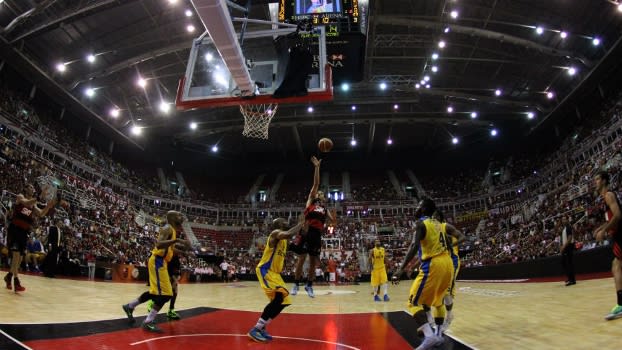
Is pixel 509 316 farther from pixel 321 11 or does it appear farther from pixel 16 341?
pixel 321 11

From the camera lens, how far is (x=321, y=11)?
9148 mm

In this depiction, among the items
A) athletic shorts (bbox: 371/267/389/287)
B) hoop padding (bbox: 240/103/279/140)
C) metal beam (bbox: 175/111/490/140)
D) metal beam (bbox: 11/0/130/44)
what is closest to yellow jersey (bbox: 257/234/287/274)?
athletic shorts (bbox: 371/267/389/287)

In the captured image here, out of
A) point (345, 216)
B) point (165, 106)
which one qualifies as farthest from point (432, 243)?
point (345, 216)

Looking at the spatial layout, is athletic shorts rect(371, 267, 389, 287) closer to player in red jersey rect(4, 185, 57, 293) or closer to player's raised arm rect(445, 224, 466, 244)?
player's raised arm rect(445, 224, 466, 244)

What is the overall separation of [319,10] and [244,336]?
767 cm

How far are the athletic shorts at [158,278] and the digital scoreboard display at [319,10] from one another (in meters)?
6.41

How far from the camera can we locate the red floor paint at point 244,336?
3875 millimetres

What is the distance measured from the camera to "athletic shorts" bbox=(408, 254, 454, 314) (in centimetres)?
391

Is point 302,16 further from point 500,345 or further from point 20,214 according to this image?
point 500,345

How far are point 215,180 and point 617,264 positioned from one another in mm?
37212

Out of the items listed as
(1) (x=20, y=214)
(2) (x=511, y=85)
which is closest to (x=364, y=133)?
(2) (x=511, y=85)

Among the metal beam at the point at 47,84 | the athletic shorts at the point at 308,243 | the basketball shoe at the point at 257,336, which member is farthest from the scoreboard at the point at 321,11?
the metal beam at the point at 47,84

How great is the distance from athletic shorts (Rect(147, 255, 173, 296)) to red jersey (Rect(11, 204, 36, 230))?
335 cm

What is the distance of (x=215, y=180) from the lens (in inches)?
1540
